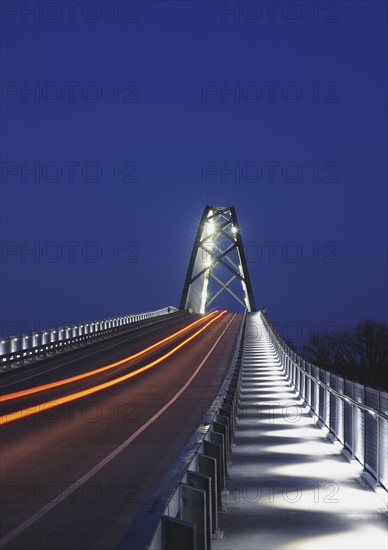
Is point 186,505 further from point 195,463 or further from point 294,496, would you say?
point 294,496

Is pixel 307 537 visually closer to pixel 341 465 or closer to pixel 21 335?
pixel 341 465

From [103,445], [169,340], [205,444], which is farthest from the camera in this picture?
[169,340]

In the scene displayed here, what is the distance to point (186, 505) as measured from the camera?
9242mm

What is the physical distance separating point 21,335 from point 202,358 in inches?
327

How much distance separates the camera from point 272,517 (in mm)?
12211

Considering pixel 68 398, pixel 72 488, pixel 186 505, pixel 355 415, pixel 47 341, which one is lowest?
pixel 72 488

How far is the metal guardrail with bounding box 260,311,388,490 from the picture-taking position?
14234 mm

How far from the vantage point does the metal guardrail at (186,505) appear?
6621 millimetres

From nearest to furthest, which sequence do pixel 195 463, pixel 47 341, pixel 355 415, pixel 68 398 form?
pixel 195 463
pixel 355 415
pixel 68 398
pixel 47 341

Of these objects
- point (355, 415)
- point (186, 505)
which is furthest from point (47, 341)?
point (186, 505)

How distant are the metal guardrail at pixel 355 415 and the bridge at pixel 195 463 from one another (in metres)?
0.03

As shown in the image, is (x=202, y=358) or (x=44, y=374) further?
(x=202, y=358)

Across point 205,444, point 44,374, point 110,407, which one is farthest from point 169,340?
point 205,444

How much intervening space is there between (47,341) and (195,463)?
47.0 meters
